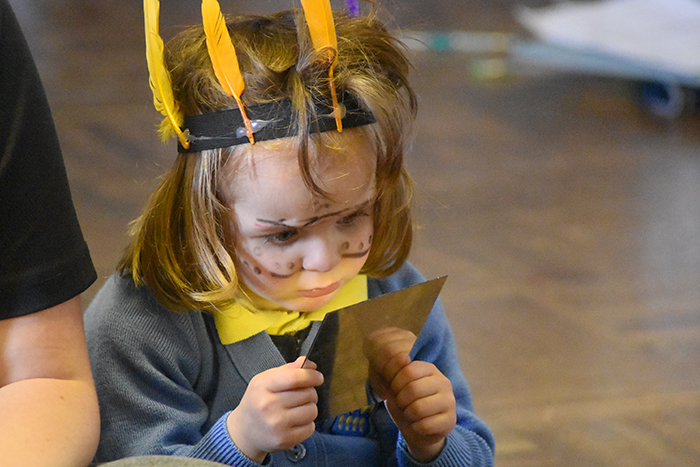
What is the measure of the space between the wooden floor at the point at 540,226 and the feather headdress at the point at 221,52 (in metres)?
0.24

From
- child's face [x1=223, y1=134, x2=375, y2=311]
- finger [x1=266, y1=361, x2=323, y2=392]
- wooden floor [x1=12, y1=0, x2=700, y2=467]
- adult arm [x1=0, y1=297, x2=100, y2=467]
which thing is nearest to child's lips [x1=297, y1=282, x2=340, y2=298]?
child's face [x1=223, y1=134, x2=375, y2=311]

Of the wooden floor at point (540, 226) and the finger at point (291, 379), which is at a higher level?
the finger at point (291, 379)

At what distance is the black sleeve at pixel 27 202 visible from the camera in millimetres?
728

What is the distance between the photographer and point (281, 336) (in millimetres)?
936

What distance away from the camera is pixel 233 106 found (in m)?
0.82

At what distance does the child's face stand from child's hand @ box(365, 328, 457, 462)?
0.31 feet

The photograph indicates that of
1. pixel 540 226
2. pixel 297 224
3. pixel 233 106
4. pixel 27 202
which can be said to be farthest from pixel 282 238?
pixel 540 226

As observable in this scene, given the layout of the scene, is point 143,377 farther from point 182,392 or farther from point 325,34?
point 325,34

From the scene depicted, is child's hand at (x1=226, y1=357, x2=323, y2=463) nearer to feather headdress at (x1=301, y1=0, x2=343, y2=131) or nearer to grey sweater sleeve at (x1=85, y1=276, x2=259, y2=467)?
grey sweater sleeve at (x1=85, y1=276, x2=259, y2=467)

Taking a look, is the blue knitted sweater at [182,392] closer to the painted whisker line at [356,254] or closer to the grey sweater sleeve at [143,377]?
the grey sweater sleeve at [143,377]

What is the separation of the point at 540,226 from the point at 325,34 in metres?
1.53

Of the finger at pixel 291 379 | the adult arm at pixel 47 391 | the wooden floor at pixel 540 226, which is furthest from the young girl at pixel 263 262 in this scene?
the wooden floor at pixel 540 226

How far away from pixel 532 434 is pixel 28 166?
1.11 meters

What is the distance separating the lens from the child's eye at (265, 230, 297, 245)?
0.84m
